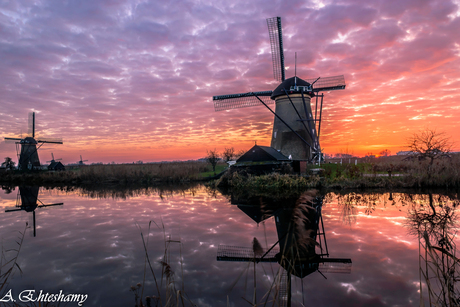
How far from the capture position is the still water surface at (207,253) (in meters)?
4.04

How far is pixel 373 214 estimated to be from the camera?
913 cm

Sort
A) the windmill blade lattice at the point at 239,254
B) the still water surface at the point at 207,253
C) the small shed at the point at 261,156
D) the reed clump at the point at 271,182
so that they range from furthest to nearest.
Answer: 1. the small shed at the point at 261,156
2. the reed clump at the point at 271,182
3. the windmill blade lattice at the point at 239,254
4. the still water surface at the point at 207,253

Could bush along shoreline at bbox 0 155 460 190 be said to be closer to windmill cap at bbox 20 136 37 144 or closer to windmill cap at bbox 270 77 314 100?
windmill cap at bbox 270 77 314 100

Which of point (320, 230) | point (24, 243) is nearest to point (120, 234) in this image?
point (24, 243)

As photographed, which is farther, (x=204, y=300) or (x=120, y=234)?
(x=120, y=234)

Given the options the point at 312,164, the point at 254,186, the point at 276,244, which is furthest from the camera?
the point at 312,164

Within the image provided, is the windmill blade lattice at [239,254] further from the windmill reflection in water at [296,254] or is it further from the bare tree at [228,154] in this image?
the bare tree at [228,154]

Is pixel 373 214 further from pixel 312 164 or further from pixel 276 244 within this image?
pixel 312 164

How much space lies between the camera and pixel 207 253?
5.78m

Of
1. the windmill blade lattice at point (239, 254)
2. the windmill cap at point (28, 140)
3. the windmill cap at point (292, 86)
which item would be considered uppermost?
the windmill cap at point (292, 86)

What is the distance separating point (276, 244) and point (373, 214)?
17.4ft

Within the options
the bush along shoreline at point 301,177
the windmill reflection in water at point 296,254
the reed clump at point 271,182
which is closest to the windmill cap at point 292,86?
the bush along shoreline at point 301,177
